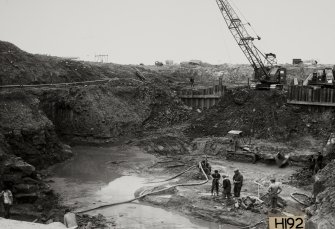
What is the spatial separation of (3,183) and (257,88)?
24.6m

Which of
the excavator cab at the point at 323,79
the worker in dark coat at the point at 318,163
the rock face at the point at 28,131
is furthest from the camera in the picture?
the excavator cab at the point at 323,79

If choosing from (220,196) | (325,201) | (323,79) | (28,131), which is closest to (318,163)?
(220,196)

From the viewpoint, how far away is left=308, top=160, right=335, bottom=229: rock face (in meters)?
11.6

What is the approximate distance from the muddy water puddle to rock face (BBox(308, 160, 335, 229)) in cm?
379

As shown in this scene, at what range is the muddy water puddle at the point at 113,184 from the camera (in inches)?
628

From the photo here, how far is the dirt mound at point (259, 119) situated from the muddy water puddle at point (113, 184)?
6804 mm

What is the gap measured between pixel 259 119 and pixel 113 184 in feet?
46.3

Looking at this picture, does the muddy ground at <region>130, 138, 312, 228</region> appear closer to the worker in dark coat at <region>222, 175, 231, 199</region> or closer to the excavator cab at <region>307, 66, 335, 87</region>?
the worker in dark coat at <region>222, 175, 231, 199</region>

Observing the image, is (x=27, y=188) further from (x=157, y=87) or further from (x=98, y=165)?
(x=157, y=87)

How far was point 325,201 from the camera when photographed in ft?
42.9

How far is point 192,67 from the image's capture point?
56.4 meters

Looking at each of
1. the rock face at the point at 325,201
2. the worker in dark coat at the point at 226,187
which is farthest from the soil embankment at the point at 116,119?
the rock face at the point at 325,201

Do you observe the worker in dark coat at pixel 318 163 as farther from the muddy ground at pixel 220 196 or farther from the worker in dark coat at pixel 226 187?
the worker in dark coat at pixel 226 187

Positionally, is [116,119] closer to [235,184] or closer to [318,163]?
[235,184]
